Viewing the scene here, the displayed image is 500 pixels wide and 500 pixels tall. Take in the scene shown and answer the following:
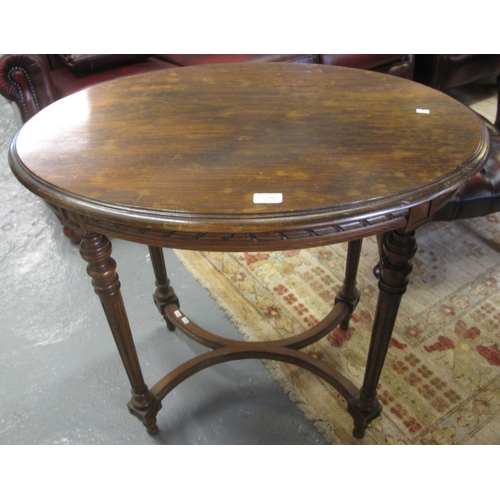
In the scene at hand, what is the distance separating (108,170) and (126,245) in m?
1.06

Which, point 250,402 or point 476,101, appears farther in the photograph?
point 476,101

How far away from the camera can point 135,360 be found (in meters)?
1.06

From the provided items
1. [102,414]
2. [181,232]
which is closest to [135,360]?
[102,414]

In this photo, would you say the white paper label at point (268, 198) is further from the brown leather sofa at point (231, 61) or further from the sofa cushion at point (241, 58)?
the sofa cushion at point (241, 58)

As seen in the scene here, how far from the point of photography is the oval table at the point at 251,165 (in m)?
0.71

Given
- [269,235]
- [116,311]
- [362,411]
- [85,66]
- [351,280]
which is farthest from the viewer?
[85,66]

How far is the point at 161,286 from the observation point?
139 centimetres

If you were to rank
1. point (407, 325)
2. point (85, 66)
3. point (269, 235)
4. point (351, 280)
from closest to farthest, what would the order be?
point (269, 235) → point (351, 280) → point (407, 325) → point (85, 66)

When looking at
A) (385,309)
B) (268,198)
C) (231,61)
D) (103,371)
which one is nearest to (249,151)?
(268,198)

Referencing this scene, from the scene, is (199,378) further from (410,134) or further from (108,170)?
(410,134)

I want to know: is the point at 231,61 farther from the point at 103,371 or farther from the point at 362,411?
the point at 362,411

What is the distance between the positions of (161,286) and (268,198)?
2.50 ft

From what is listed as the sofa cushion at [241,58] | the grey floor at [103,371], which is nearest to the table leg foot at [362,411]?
the grey floor at [103,371]

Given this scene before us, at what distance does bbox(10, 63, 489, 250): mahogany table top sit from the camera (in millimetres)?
708
